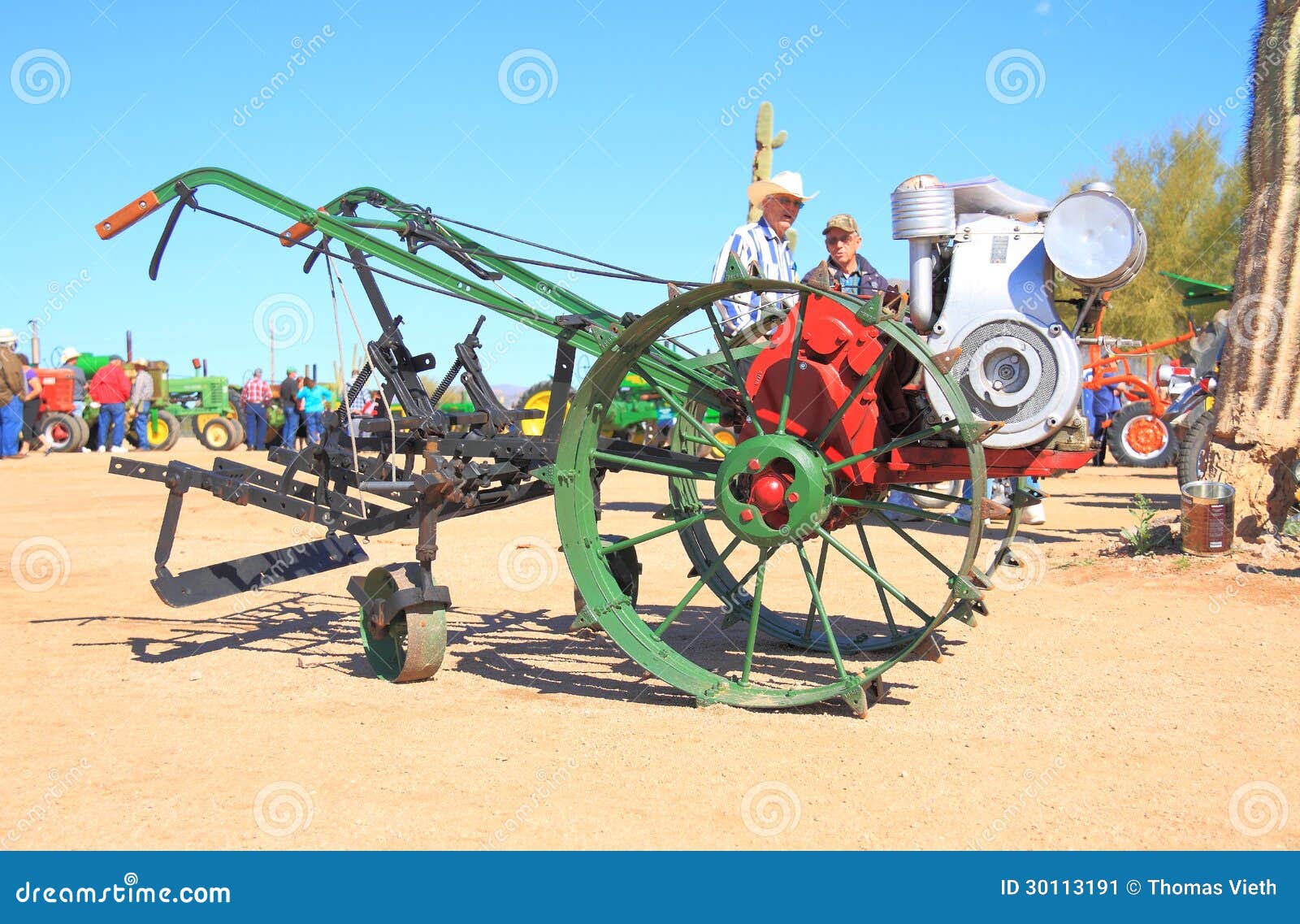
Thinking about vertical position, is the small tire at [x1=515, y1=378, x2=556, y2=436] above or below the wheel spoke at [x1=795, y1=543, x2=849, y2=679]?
above

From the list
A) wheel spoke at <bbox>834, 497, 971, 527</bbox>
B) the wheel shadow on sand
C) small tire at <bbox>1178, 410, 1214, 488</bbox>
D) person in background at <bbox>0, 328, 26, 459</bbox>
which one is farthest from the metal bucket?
person in background at <bbox>0, 328, 26, 459</bbox>

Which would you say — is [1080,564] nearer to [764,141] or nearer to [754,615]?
[754,615]

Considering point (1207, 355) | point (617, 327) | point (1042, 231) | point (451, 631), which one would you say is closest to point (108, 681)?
point (451, 631)

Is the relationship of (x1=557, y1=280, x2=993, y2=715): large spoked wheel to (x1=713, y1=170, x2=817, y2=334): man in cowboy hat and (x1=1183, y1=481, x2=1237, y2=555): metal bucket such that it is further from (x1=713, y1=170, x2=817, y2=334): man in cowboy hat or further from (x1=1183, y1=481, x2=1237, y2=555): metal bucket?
(x1=1183, y1=481, x2=1237, y2=555): metal bucket

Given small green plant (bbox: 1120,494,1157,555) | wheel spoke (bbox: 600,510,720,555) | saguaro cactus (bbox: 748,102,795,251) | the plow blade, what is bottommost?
the plow blade

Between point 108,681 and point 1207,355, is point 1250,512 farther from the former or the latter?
point 108,681

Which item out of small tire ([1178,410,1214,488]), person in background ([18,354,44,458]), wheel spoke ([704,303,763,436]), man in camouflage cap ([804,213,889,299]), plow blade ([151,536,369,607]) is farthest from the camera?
person in background ([18,354,44,458])

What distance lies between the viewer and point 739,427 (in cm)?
673

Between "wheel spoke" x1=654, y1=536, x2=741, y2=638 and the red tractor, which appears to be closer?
"wheel spoke" x1=654, y1=536, x2=741, y2=638

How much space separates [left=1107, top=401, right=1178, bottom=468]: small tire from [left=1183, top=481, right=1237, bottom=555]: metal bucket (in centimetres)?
1144

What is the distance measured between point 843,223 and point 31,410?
19.5 meters

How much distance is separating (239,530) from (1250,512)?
9479 millimetres

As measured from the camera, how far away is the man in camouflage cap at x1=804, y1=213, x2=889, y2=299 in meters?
6.81

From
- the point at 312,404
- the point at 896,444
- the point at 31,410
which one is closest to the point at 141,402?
the point at 31,410
